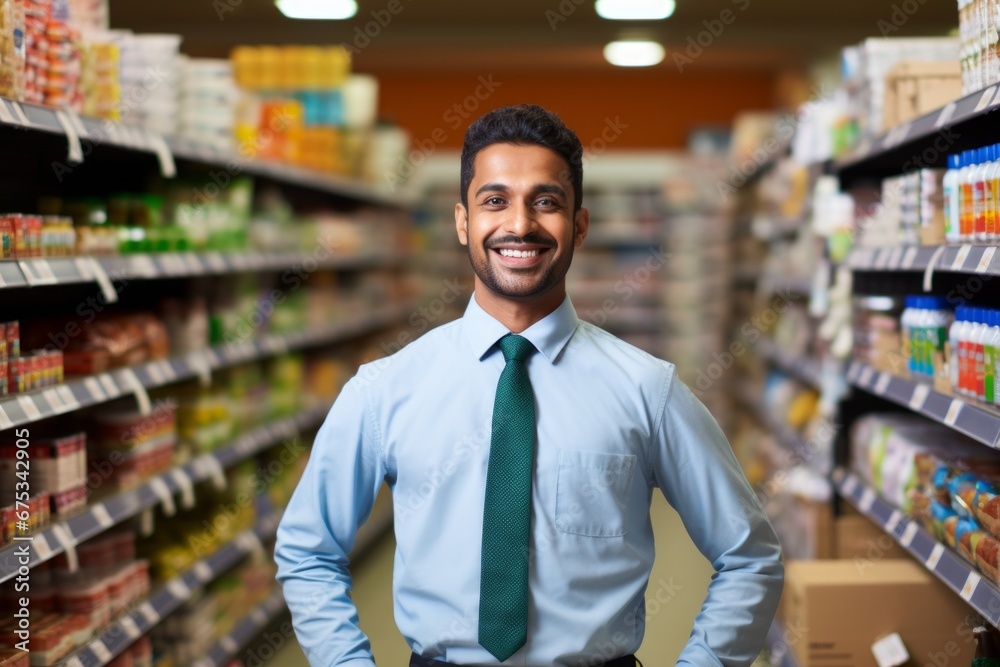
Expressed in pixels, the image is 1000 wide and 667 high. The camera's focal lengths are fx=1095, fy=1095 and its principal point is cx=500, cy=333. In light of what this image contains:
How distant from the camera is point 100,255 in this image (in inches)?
129

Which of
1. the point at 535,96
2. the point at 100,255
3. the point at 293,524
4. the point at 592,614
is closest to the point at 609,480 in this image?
the point at 592,614

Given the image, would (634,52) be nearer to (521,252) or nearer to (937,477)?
(937,477)

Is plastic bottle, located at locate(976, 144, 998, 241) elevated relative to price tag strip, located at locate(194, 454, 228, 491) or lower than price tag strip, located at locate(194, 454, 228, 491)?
elevated

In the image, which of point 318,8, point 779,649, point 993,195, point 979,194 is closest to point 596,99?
point 318,8

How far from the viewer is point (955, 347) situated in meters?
2.96

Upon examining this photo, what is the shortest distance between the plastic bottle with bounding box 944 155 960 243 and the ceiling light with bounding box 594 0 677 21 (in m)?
5.33

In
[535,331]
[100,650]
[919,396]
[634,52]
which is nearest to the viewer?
[535,331]

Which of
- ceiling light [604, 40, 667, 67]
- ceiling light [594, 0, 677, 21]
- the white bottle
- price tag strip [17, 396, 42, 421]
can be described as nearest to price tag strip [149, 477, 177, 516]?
price tag strip [17, 396, 42, 421]

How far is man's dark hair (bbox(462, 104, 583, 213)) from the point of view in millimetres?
1880

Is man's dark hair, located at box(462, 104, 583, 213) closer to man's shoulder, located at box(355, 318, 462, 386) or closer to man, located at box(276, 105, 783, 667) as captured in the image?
man, located at box(276, 105, 783, 667)

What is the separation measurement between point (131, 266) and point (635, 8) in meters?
5.98

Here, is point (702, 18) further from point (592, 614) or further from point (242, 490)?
point (592, 614)

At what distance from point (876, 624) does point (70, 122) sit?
276cm

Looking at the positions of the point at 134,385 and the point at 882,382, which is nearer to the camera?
the point at 134,385
